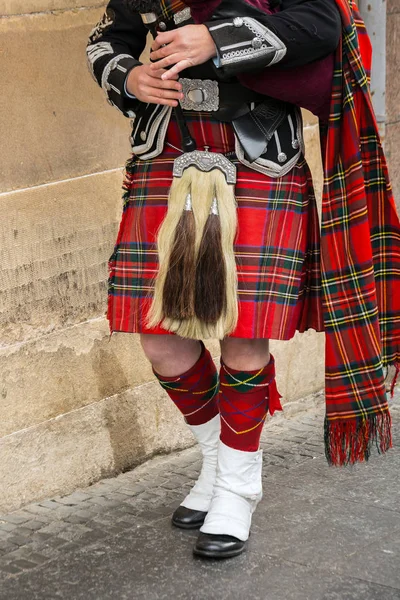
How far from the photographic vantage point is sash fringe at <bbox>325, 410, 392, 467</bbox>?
3.05 m

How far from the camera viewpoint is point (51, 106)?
354cm

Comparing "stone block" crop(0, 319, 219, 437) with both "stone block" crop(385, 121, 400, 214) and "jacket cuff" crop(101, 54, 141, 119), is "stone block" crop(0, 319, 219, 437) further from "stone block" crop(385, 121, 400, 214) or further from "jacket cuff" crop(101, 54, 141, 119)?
"stone block" crop(385, 121, 400, 214)

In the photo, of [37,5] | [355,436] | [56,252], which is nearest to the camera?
[355,436]

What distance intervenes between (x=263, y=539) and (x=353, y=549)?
28cm

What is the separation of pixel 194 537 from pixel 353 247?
40.1 inches

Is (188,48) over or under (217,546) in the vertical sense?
over

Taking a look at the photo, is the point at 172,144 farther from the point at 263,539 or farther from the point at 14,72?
the point at 263,539

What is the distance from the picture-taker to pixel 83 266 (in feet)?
12.1

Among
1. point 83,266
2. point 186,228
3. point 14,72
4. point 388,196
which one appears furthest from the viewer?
Answer: point 83,266

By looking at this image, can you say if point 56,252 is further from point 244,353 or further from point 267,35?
point 267,35

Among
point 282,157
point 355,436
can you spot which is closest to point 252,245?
point 282,157

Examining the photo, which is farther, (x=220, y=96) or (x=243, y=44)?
(x=220, y=96)

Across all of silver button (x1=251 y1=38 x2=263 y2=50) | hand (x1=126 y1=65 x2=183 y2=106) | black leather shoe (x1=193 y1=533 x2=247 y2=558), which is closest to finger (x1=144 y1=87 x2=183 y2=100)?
hand (x1=126 y1=65 x2=183 y2=106)

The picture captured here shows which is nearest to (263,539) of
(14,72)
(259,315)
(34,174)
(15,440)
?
(259,315)
